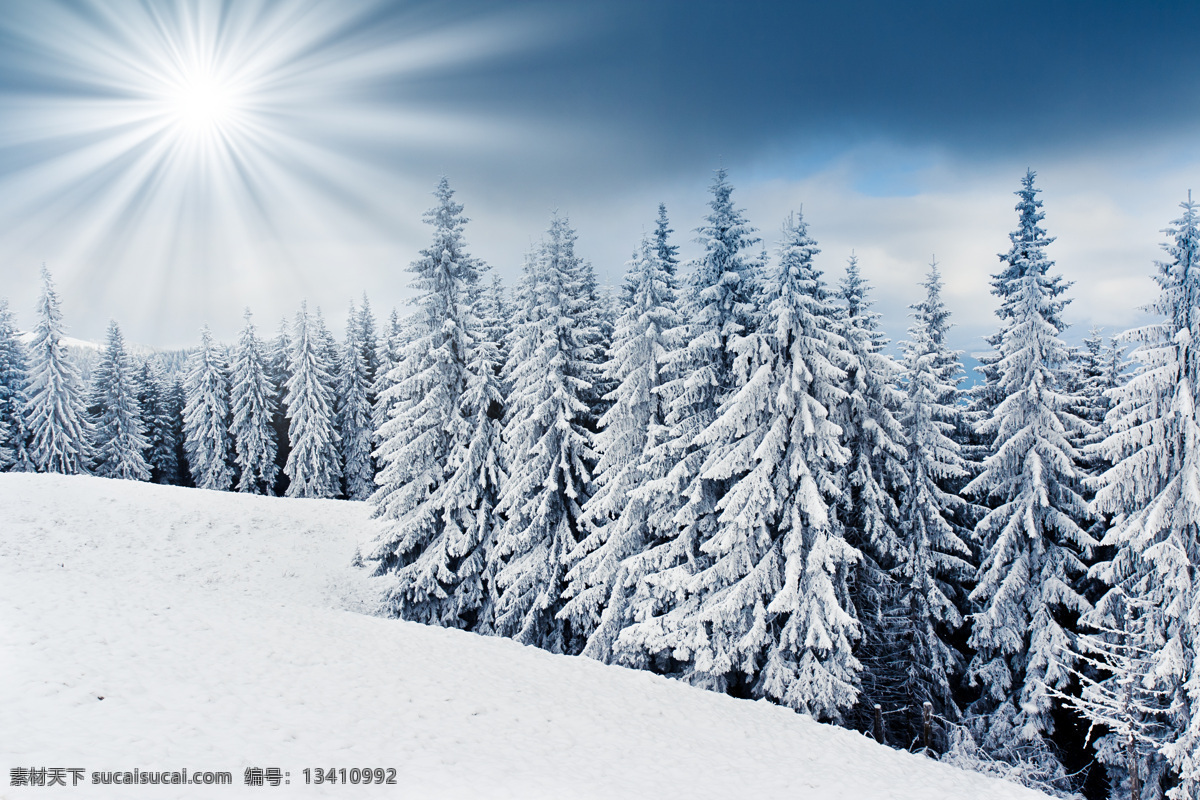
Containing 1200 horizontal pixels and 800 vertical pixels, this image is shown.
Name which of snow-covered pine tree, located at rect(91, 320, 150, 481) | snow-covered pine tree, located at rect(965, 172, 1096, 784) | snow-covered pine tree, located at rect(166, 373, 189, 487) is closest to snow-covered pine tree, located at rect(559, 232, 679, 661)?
snow-covered pine tree, located at rect(965, 172, 1096, 784)

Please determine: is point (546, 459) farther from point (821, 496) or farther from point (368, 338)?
point (368, 338)

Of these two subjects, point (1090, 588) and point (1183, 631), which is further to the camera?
point (1090, 588)

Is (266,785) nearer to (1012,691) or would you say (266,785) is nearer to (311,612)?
(311,612)

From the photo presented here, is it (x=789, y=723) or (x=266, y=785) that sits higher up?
(x=266, y=785)

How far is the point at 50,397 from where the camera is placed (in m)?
36.4

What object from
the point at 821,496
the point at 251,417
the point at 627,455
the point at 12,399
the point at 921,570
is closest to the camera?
the point at 821,496

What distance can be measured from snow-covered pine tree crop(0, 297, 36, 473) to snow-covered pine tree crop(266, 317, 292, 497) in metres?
14.1

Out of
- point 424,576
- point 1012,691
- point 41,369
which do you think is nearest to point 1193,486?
point 1012,691

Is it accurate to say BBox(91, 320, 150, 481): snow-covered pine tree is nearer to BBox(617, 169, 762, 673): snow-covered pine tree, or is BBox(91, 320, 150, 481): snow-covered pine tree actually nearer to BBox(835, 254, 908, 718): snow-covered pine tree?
BBox(617, 169, 762, 673): snow-covered pine tree

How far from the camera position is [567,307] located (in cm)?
1933

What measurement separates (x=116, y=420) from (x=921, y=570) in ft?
164

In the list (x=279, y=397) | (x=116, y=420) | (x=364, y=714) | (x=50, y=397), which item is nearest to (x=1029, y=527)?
(x=364, y=714)

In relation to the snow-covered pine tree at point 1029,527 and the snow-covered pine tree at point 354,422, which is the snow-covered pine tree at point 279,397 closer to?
the snow-covered pine tree at point 354,422

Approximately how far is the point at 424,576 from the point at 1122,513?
2031 cm
